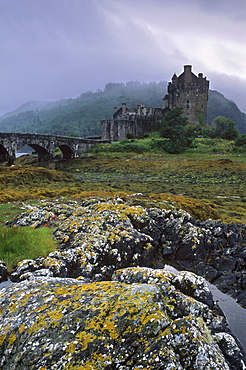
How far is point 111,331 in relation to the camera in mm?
5383

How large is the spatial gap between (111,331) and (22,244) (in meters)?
6.34

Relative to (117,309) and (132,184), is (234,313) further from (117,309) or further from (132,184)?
(132,184)

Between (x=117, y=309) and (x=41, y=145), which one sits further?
(x=41, y=145)

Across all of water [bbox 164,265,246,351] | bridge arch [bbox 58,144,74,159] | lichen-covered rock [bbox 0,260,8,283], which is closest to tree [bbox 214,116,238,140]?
bridge arch [bbox 58,144,74,159]

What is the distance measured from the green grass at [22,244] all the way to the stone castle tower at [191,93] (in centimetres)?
8816

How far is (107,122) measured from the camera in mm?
83312

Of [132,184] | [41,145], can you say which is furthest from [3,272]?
[41,145]

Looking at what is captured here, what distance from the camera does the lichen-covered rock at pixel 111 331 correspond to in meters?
5.04

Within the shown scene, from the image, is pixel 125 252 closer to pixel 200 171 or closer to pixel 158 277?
pixel 158 277

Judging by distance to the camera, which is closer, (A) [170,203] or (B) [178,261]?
(B) [178,261]

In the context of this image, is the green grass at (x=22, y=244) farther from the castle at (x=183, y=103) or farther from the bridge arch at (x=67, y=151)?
the castle at (x=183, y=103)

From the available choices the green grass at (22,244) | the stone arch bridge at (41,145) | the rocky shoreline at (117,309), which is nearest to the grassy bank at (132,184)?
the green grass at (22,244)

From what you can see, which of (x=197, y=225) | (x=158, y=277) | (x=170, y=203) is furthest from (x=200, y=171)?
(x=158, y=277)

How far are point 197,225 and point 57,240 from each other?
6564mm
